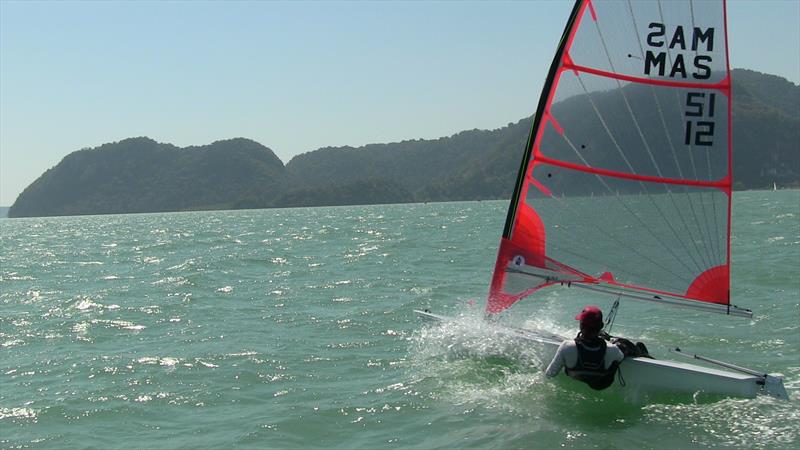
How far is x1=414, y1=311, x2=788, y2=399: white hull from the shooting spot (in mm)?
8188

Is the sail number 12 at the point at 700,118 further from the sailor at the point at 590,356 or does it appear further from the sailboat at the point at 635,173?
the sailor at the point at 590,356

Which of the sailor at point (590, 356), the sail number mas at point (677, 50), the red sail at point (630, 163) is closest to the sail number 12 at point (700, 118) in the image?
the red sail at point (630, 163)

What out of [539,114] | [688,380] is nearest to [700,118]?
[539,114]

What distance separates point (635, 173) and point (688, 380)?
7.85ft

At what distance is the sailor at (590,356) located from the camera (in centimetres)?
853

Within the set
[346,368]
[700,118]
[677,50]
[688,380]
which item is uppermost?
[677,50]

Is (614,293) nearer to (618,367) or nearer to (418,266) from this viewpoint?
(618,367)

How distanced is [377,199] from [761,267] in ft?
561

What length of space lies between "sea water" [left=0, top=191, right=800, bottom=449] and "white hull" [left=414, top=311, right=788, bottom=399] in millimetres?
177

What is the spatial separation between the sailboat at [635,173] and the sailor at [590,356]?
0.26 m

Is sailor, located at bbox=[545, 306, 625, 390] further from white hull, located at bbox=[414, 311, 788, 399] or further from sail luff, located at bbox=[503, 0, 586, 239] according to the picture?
sail luff, located at bbox=[503, 0, 586, 239]

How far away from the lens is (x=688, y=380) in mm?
8531

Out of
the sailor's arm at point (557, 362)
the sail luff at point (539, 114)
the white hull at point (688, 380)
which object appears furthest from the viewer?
the sail luff at point (539, 114)

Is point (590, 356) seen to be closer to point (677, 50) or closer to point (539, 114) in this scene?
point (539, 114)
